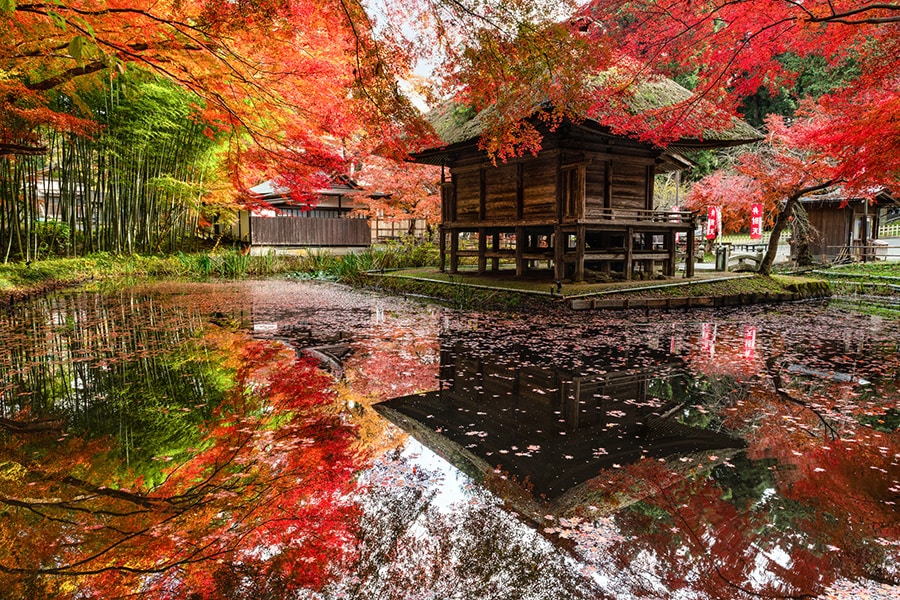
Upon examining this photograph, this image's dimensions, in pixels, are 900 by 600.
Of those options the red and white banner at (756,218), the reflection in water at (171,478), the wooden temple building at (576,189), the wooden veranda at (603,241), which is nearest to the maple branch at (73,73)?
the reflection in water at (171,478)

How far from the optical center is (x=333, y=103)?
11.7m

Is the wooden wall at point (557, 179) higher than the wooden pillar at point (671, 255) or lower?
higher

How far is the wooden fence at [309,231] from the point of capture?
24578 mm

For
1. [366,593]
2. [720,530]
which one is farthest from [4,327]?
[720,530]

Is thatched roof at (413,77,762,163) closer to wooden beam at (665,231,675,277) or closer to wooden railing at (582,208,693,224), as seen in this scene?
wooden railing at (582,208,693,224)

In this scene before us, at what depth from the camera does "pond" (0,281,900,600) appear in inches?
92.5

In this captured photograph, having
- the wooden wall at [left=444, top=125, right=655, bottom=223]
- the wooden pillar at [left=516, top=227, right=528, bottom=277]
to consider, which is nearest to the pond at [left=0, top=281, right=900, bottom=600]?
the wooden wall at [left=444, top=125, right=655, bottom=223]

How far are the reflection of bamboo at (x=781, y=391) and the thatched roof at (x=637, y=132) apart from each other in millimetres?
6995

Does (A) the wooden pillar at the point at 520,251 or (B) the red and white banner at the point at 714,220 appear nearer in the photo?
(A) the wooden pillar at the point at 520,251

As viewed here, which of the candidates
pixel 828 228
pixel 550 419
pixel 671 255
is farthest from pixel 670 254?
pixel 828 228

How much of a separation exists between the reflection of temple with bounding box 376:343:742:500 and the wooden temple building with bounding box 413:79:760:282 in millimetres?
7226

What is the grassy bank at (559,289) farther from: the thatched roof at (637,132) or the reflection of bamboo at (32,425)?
the reflection of bamboo at (32,425)

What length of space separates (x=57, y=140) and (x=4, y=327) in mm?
11088

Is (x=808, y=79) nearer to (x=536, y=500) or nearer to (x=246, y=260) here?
(x=246, y=260)
